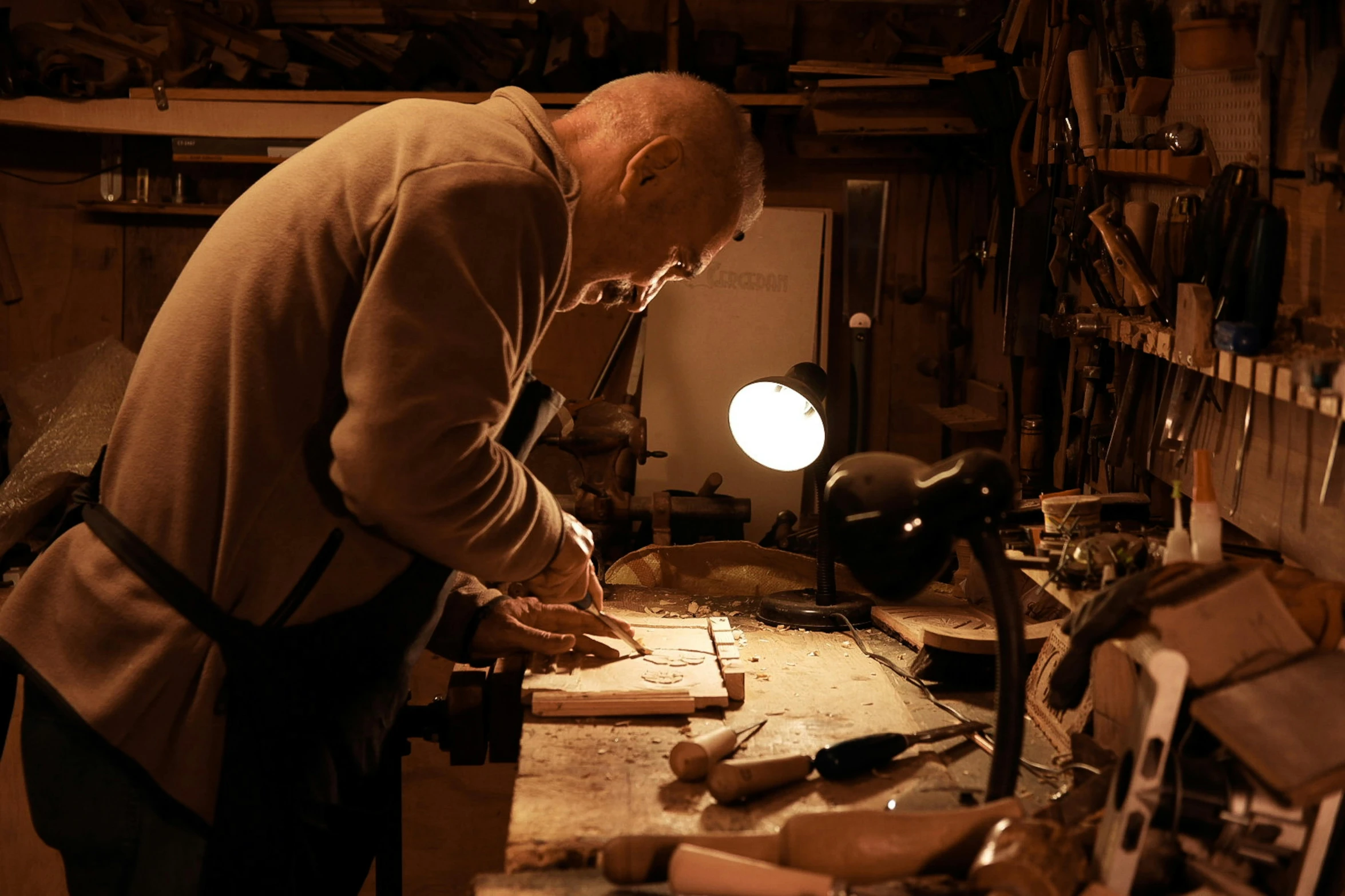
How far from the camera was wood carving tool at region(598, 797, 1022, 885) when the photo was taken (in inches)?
45.1

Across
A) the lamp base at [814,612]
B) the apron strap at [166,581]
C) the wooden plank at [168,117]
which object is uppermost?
the wooden plank at [168,117]

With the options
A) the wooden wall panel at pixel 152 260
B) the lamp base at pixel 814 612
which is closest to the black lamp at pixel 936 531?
the lamp base at pixel 814 612

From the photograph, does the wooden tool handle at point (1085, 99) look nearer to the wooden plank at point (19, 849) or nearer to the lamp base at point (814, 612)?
the lamp base at point (814, 612)

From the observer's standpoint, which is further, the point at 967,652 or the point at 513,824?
the point at 967,652

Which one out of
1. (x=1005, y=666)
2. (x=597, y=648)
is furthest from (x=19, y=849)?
(x=1005, y=666)

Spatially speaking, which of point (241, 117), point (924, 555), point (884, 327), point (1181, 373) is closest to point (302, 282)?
point (924, 555)

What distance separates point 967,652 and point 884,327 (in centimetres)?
201

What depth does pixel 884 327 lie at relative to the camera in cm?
377

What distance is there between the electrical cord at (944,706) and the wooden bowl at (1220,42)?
1.00 meters

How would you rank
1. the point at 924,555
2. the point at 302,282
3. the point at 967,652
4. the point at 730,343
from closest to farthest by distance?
the point at 924,555, the point at 302,282, the point at 967,652, the point at 730,343

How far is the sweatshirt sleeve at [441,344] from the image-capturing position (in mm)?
1386

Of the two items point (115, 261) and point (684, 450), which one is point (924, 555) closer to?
point (684, 450)

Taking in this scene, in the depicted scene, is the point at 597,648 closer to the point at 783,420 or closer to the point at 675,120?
the point at 783,420

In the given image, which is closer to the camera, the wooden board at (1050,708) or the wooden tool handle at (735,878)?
the wooden tool handle at (735,878)
